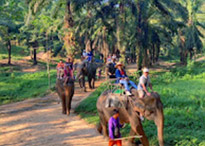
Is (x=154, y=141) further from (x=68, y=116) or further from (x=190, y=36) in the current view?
(x=190, y=36)

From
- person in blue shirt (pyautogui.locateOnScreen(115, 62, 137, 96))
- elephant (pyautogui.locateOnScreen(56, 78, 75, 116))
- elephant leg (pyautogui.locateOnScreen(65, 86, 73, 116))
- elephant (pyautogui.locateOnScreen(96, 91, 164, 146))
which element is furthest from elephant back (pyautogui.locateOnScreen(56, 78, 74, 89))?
person in blue shirt (pyautogui.locateOnScreen(115, 62, 137, 96))

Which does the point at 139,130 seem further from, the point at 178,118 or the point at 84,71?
the point at 84,71

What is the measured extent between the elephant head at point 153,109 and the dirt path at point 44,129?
2.41 m

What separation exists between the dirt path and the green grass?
540 cm

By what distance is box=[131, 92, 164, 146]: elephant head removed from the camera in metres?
7.25

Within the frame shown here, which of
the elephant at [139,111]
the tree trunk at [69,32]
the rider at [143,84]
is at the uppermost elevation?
the tree trunk at [69,32]

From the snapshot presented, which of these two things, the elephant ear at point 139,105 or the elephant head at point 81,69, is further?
the elephant head at point 81,69

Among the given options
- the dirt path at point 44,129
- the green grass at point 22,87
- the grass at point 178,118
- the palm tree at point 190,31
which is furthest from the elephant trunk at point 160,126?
the palm tree at point 190,31

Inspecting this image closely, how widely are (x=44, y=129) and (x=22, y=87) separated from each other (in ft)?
48.4

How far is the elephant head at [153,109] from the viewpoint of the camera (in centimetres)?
725

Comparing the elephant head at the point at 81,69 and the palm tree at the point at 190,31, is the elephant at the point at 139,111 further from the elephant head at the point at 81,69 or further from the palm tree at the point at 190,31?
the palm tree at the point at 190,31

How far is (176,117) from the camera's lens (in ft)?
34.3

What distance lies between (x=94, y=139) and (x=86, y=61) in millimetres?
11451

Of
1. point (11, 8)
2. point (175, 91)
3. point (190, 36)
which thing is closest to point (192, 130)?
point (175, 91)
